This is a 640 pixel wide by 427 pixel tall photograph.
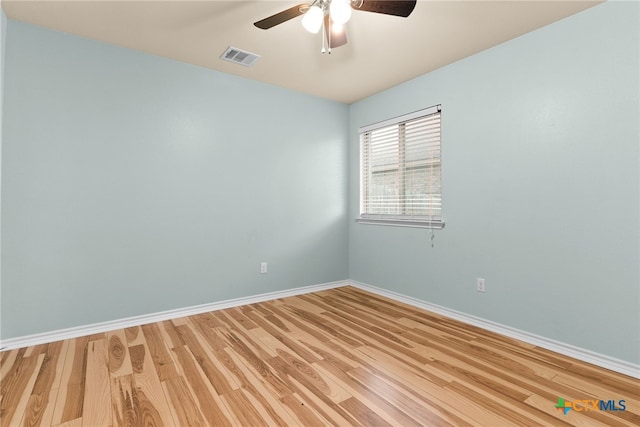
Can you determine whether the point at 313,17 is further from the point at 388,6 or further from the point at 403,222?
the point at 403,222

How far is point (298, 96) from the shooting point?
3727 millimetres

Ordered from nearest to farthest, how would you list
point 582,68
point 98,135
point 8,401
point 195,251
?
point 8,401 < point 582,68 < point 98,135 < point 195,251

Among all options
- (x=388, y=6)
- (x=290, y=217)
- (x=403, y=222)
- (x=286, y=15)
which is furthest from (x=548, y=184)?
(x=290, y=217)

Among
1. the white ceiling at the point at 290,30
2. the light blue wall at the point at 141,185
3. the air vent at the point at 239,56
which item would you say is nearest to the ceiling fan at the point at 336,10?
the white ceiling at the point at 290,30

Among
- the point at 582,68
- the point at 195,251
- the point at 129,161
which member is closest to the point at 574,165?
the point at 582,68

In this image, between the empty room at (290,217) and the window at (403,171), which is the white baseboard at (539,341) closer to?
the empty room at (290,217)

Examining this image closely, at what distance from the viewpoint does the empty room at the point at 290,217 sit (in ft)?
5.96

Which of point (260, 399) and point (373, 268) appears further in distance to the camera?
point (373, 268)

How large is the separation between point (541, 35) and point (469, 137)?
863 mm

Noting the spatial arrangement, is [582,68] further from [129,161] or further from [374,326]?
[129,161]

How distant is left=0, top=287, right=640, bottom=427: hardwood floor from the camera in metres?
1.58

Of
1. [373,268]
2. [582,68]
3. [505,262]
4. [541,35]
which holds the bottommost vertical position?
[373,268]

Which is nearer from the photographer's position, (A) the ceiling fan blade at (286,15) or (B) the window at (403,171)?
(A) the ceiling fan blade at (286,15)

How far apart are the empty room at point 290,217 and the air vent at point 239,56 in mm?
42
